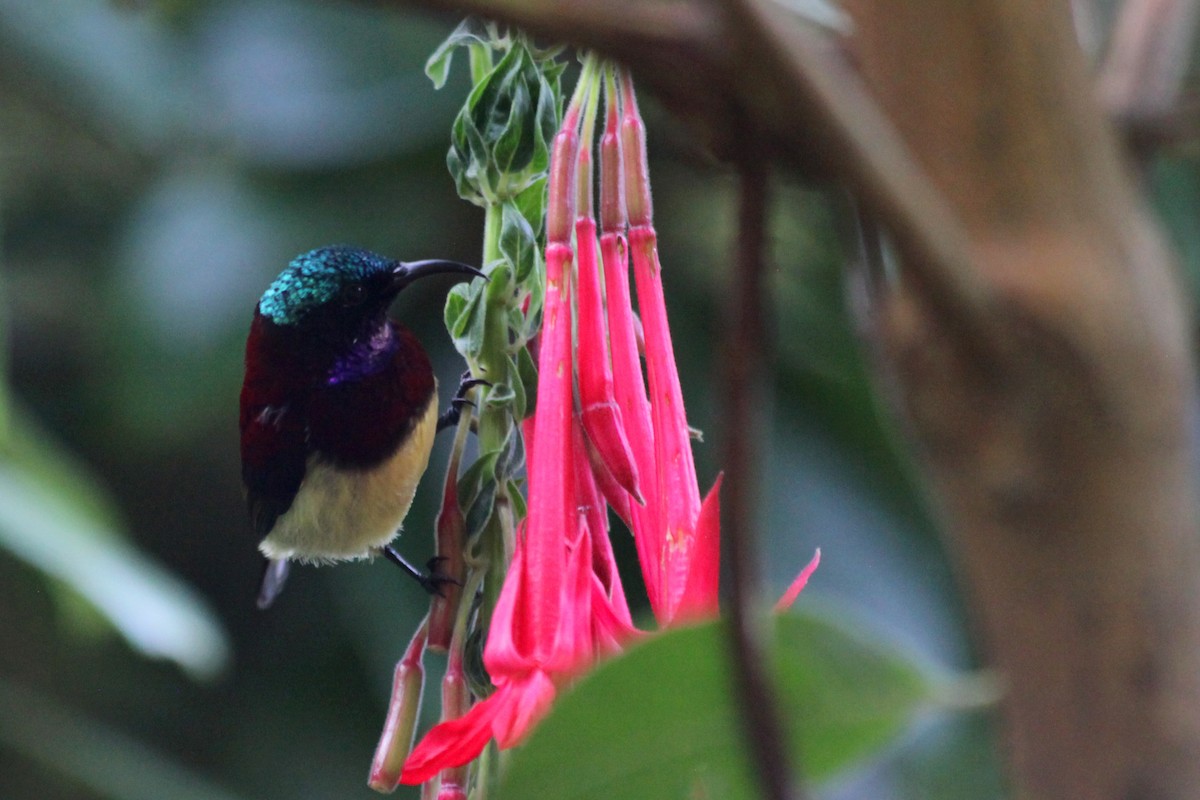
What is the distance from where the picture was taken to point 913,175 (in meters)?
0.24

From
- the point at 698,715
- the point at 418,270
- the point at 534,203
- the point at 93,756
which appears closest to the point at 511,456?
the point at 534,203

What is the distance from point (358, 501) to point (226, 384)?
89 cm

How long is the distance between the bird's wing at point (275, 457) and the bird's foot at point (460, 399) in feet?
0.44

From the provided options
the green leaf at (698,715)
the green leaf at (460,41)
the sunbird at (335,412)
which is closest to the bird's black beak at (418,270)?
the sunbird at (335,412)

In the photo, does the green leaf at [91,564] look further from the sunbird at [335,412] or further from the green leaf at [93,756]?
the green leaf at [93,756]

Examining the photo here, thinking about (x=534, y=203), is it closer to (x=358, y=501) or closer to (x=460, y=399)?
(x=460, y=399)

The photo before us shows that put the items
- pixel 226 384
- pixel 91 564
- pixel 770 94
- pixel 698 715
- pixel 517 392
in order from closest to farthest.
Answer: pixel 770 94
pixel 698 715
pixel 517 392
pixel 91 564
pixel 226 384

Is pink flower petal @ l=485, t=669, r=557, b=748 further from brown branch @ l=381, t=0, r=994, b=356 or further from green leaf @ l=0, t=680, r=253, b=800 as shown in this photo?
green leaf @ l=0, t=680, r=253, b=800

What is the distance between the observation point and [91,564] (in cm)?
148

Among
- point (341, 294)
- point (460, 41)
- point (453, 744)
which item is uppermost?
point (460, 41)

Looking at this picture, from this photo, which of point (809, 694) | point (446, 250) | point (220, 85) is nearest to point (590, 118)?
point (809, 694)

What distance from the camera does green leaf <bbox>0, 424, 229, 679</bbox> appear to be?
138 cm

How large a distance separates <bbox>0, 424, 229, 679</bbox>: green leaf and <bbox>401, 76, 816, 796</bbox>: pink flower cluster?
28.2 inches

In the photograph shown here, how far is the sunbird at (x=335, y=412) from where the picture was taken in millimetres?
1225
